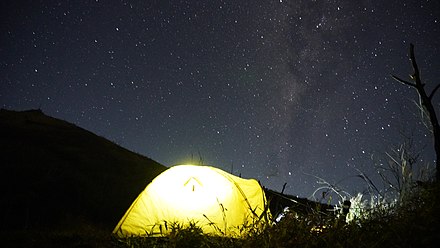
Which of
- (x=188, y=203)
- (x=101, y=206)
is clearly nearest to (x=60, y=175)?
(x=101, y=206)

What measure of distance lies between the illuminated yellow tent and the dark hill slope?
4.02 metres

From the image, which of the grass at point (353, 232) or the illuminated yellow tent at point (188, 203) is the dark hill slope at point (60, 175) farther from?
the grass at point (353, 232)

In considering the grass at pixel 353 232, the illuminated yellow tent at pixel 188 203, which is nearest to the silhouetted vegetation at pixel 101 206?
the grass at pixel 353 232

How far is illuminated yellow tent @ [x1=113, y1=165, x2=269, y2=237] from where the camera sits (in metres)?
7.03

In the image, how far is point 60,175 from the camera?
1420 cm

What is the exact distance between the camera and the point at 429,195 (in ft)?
14.2

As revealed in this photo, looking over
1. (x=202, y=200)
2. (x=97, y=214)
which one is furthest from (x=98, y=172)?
(x=202, y=200)

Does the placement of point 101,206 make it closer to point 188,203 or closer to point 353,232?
point 188,203

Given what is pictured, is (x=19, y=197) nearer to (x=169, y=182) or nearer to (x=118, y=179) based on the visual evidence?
(x=118, y=179)

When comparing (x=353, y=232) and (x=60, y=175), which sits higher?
(x=353, y=232)

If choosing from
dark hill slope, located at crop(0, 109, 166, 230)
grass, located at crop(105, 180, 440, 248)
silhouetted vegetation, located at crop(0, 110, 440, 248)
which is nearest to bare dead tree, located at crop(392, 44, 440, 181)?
silhouetted vegetation, located at crop(0, 110, 440, 248)

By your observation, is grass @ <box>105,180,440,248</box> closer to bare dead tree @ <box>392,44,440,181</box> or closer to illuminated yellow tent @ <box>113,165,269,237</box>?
illuminated yellow tent @ <box>113,165,269,237</box>

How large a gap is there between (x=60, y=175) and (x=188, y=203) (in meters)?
9.59

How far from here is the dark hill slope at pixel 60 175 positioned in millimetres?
10648
